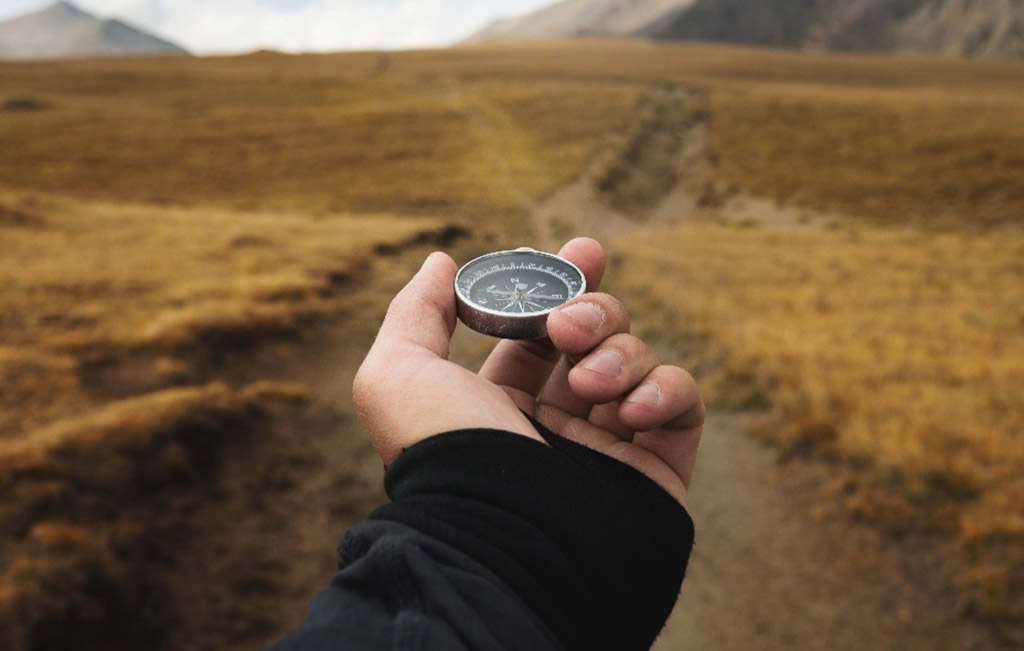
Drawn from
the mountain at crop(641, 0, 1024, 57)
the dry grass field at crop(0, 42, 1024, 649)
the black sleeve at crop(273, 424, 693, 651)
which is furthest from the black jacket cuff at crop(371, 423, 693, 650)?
the mountain at crop(641, 0, 1024, 57)

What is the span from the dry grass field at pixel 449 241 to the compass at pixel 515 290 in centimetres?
434

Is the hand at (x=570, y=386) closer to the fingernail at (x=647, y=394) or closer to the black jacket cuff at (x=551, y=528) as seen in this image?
the fingernail at (x=647, y=394)

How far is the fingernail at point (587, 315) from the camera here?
2.16 metres

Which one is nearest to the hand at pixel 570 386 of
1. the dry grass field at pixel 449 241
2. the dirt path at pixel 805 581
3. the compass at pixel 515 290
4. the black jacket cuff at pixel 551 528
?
the compass at pixel 515 290

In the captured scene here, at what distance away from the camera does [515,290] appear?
8.62 feet

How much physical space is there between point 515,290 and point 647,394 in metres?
0.81

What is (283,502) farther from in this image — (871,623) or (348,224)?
(348,224)

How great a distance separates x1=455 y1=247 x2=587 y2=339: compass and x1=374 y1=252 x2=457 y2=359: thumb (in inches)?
2.6

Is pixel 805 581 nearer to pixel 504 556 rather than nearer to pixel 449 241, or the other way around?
pixel 504 556

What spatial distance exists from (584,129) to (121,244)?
2743 cm

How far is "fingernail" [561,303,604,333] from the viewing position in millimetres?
2162

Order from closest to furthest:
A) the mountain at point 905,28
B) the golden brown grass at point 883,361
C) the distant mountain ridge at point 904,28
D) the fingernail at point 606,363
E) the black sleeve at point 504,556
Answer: the black sleeve at point 504,556 → the fingernail at point 606,363 → the golden brown grass at point 883,361 → the distant mountain ridge at point 904,28 → the mountain at point 905,28

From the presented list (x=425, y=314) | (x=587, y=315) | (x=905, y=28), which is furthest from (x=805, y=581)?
(x=905, y=28)

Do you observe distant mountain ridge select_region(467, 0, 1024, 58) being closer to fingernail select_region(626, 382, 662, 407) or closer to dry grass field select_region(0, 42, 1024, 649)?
dry grass field select_region(0, 42, 1024, 649)
